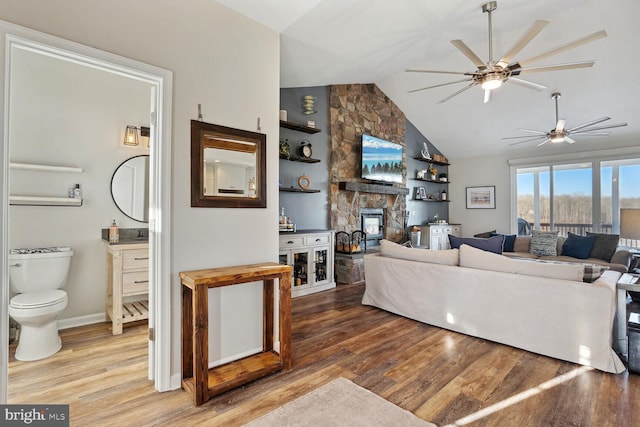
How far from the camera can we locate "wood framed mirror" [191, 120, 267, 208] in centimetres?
224

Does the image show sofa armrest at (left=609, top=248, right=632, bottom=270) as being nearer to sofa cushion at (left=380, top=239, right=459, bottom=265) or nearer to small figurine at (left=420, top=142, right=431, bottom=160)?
sofa cushion at (left=380, top=239, right=459, bottom=265)

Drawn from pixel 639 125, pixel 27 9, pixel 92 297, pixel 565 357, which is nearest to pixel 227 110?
pixel 27 9

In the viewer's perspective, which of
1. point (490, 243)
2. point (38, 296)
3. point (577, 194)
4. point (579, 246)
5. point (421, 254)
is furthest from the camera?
point (577, 194)

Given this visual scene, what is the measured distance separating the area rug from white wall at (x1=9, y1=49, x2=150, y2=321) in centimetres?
260

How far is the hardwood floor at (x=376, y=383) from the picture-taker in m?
1.83

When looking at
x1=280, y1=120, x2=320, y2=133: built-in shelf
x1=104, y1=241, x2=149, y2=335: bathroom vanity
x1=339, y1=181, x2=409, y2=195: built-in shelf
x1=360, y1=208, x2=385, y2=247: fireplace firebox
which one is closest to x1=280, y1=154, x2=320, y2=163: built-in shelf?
x1=280, y1=120, x2=320, y2=133: built-in shelf

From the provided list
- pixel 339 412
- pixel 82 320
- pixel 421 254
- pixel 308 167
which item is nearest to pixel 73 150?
pixel 82 320

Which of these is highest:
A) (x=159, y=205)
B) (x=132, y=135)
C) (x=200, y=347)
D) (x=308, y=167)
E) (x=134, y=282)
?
(x=132, y=135)

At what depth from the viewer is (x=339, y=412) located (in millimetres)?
1843

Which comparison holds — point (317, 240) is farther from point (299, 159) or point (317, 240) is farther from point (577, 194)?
point (577, 194)

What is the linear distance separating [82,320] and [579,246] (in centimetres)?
696

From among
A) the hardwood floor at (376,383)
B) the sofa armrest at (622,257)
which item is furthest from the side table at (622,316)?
the sofa armrest at (622,257)

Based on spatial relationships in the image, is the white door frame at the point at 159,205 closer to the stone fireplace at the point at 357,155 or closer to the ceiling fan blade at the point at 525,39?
the ceiling fan blade at the point at 525,39

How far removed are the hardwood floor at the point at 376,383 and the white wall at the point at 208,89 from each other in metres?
0.42
